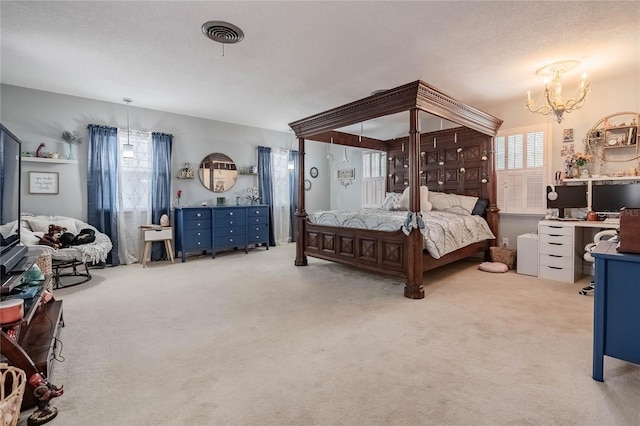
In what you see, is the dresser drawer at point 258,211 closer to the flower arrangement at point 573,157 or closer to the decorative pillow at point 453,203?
the decorative pillow at point 453,203

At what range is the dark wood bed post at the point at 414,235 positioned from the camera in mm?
3359

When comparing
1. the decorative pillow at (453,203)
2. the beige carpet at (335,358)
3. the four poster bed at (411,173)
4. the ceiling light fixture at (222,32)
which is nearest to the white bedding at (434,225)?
the four poster bed at (411,173)

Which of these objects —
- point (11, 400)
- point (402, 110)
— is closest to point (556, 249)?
point (402, 110)

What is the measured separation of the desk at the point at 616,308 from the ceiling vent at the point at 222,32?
126 inches

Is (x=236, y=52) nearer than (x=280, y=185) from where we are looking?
Yes

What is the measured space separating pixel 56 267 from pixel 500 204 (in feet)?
21.2

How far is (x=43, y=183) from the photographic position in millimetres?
4441

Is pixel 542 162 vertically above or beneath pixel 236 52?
beneath

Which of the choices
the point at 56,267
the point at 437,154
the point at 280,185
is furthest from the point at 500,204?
the point at 56,267

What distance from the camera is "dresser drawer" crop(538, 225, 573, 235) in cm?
381

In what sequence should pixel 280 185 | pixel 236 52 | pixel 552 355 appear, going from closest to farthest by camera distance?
1. pixel 552 355
2. pixel 236 52
3. pixel 280 185

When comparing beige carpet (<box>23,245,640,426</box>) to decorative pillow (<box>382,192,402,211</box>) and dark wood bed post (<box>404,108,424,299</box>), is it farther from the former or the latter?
decorative pillow (<box>382,192,402,211</box>)

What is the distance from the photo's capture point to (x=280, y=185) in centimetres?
717

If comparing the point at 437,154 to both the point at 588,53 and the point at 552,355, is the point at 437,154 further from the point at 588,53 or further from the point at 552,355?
the point at 552,355
